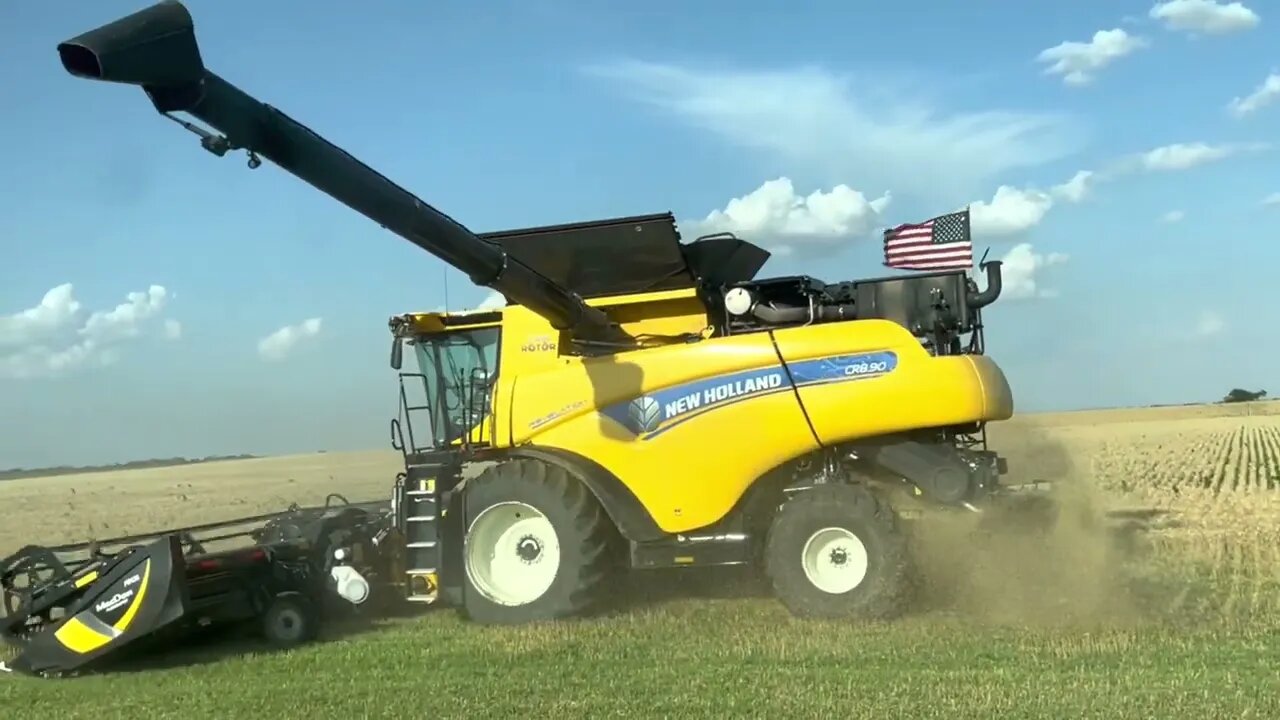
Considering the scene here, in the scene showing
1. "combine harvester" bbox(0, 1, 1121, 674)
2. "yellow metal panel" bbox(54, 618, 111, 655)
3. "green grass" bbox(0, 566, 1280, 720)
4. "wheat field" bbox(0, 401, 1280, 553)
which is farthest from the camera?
"wheat field" bbox(0, 401, 1280, 553)

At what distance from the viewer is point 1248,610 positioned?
29.0 ft

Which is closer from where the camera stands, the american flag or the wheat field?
the american flag

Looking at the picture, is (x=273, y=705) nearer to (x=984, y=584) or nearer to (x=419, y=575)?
(x=419, y=575)

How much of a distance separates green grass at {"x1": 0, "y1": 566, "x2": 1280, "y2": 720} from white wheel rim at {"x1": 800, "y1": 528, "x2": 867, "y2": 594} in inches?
17.7

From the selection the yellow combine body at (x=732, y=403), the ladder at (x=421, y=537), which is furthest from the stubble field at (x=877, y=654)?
the yellow combine body at (x=732, y=403)

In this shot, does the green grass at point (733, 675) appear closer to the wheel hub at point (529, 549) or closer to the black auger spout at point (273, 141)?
the wheel hub at point (529, 549)

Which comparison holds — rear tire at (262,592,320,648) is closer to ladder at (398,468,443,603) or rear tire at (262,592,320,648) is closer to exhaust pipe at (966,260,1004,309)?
ladder at (398,468,443,603)

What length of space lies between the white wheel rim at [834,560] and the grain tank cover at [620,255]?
2616 mm

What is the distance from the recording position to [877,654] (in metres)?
7.84

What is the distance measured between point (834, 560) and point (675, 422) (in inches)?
68.3

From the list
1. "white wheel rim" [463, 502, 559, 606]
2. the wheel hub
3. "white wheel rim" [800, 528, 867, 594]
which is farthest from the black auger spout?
"white wheel rim" [800, 528, 867, 594]

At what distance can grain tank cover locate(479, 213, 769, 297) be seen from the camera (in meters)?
10.3

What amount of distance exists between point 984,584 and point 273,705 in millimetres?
5994

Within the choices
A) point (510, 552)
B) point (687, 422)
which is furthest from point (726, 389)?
point (510, 552)
